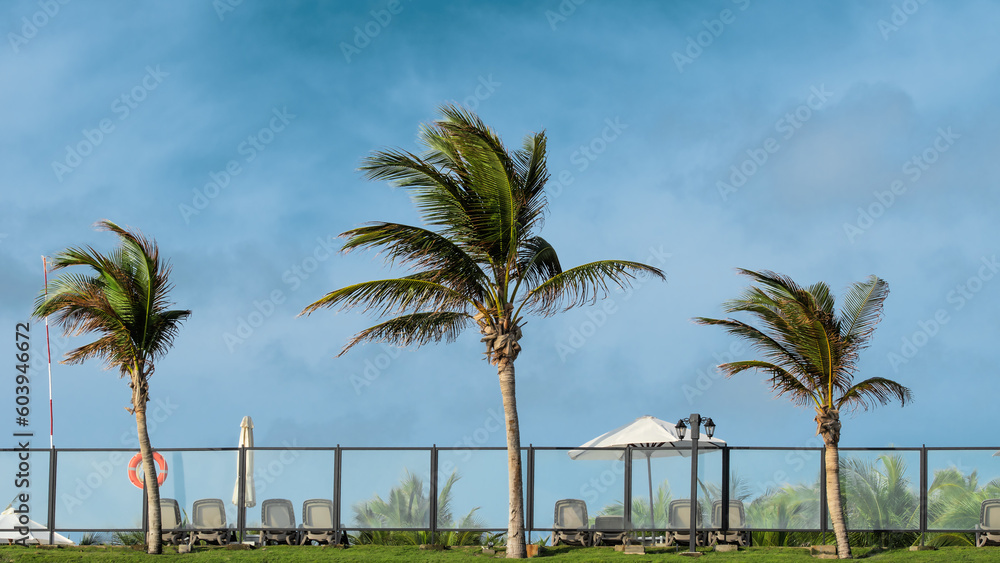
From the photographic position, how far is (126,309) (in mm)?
17938

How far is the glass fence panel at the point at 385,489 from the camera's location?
18422 mm

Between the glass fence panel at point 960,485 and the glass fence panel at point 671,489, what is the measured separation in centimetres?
419

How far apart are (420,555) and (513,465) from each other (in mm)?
2862

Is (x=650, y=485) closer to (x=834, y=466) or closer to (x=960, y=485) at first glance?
(x=834, y=466)

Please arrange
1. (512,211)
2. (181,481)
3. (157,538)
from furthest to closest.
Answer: (181,481), (157,538), (512,211)

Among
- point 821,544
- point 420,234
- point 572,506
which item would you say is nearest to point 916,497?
point 821,544

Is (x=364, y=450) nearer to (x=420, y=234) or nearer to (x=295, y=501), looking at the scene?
(x=295, y=501)

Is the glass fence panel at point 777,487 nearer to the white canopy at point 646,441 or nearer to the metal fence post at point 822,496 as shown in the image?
the metal fence post at point 822,496

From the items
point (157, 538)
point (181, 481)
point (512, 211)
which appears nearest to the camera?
point (512, 211)

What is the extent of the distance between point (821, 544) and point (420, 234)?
10051 millimetres

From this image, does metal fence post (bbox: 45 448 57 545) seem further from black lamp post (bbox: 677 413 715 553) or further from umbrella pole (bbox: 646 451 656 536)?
black lamp post (bbox: 677 413 715 553)

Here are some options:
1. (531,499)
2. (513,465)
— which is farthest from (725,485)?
(513,465)

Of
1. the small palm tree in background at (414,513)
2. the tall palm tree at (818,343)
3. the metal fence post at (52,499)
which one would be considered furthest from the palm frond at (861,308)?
the metal fence post at (52,499)

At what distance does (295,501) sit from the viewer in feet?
61.9
